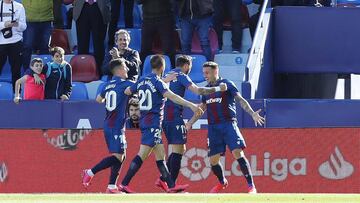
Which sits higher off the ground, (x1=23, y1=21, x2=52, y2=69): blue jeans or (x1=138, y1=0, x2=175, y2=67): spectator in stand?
(x1=138, y1=0, x2=175, y2=67): spectator in stand

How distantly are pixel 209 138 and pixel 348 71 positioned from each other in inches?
220

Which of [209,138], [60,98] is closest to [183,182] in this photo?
[209,138]

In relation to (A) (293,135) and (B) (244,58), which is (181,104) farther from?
(B) (244,58)

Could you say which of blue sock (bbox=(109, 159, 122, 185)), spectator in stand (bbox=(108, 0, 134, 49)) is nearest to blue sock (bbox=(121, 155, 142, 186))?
blue sock (bbox=(109, 159, 122, 185))

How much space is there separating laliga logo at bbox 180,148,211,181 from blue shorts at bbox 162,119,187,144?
981 mm

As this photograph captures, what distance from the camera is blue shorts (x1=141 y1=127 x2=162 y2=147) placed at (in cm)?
1711

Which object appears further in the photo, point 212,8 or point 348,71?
point 348,71

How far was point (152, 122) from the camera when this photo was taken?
1714 cm

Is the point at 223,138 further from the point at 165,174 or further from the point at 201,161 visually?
the point at 201,161

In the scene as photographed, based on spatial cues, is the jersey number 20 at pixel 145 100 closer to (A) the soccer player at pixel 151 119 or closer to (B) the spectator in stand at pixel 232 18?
(A) the soccer player at pixel 151 119

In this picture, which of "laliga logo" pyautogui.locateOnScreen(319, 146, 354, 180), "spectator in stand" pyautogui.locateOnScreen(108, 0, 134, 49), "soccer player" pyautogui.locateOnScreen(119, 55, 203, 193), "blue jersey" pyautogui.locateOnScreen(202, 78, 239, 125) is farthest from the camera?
"spectator in stand" pyautogui.locateOnScreen(108, 0, 134, 49)

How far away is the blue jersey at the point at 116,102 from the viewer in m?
17.1

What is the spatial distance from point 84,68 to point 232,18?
2.63 m
